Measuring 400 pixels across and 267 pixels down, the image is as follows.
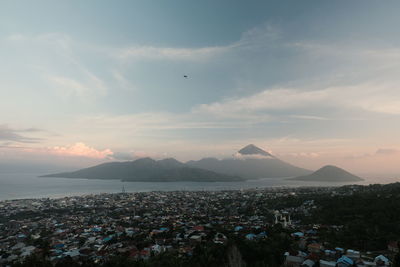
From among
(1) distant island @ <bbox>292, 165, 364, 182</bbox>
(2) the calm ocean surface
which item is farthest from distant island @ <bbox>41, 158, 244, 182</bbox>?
(1) distant island @ <bbox>292, 165, 364, 182</bbox>

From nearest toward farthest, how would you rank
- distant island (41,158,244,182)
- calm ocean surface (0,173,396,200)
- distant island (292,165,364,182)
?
calm ocean surface (0,173,396,200)
distant island (41,158,244,182)
distant island (292,165,364,182)

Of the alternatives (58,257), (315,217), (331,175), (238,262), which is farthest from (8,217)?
(331,175)

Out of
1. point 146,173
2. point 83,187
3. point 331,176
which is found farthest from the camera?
point 331,176

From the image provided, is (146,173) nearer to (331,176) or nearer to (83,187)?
(83,187)

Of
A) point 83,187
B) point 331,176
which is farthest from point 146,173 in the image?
point 331,176

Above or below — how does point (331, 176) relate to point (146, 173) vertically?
below

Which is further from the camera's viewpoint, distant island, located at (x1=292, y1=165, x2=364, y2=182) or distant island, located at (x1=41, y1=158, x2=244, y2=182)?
distant island, located at (x1=292, y1=165, x2=364, y2=182)

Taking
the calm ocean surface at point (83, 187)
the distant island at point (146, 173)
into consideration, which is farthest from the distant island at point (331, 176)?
the distant island at point (146, 173)

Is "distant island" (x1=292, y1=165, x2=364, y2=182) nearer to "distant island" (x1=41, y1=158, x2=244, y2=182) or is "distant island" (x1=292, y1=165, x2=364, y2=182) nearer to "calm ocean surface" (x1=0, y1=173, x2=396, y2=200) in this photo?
"calm ocean surface" (x1=0, y1=173, x2=396, y2=200)

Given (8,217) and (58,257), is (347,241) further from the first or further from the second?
(8,217)
